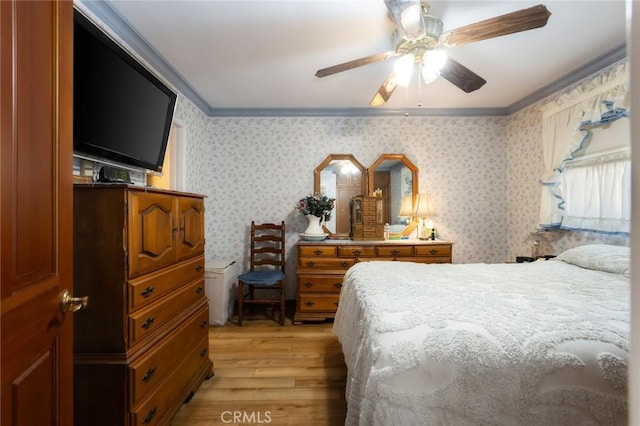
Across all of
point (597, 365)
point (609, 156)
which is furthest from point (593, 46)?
point (597, 365)

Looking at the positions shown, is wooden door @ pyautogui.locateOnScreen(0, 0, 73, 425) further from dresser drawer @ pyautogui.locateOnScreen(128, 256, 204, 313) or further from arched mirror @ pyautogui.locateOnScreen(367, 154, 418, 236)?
arched mirror @ pyautogui.locateOnScreen(367, 154, 418, 236)

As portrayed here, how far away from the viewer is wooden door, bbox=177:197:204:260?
1.63 m

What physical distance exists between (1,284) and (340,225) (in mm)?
3038

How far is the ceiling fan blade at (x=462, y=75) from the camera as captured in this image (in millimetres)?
1767

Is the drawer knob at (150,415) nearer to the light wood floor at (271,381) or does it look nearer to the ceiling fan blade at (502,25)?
the light wood floor at (271,381)

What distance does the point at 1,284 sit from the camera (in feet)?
1.94

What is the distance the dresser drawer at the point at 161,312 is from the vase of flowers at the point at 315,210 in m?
1.57

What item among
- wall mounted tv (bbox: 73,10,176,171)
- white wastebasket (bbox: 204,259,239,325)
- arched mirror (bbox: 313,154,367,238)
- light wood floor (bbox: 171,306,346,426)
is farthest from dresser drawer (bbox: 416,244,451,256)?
wall mounted tv (bbox: 73,10,176,171)

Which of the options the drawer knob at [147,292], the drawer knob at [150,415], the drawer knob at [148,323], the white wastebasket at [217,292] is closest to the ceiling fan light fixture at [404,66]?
the drawer knob at [147,292]

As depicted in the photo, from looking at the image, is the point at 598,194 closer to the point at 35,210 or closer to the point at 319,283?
the point at 319,283

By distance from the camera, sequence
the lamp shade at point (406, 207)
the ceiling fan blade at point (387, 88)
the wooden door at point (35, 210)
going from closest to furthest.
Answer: the wooden door at point (35, 210) < the ceiling fan blade at point (387, 88) < the lamp shade at point (406, 207)

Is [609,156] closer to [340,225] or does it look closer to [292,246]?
[340,225]

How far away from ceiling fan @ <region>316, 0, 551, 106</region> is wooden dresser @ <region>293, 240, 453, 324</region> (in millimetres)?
1685

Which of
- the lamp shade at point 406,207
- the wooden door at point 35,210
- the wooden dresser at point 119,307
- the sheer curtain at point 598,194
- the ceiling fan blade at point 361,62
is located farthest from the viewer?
the lamp shade at point 406,207
